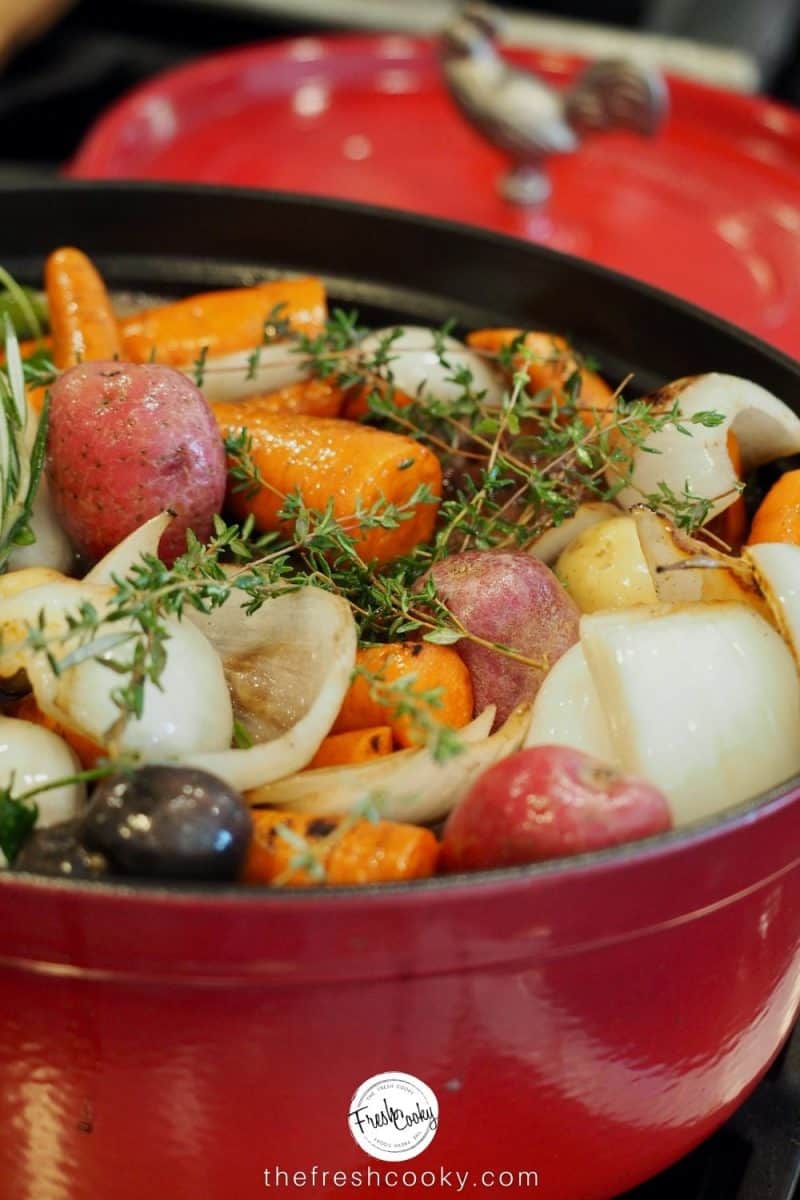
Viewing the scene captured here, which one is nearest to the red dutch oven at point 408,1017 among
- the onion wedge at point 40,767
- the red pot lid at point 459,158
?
the onion wedge at point 40,767

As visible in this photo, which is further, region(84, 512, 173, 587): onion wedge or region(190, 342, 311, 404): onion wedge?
region(190, 342, 311, 404): onion wedge

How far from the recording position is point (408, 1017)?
2.30ft

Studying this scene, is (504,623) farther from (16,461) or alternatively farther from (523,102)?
(523,102)

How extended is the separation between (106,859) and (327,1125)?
21 cm

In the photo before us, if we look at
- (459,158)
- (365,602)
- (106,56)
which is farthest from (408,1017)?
(106,56)

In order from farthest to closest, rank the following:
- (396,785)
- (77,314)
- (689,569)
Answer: (77,314)
(689,569)
(396,785)

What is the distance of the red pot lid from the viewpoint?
76.8 inches

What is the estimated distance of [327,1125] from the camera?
76cm

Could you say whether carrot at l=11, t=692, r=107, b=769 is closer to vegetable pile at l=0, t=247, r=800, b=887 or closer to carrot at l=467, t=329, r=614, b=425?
vegetable pile at l=0, t=247, r=800, b=887

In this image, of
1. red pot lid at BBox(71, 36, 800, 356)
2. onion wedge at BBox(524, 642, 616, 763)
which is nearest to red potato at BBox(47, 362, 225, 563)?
onion wedge at BBox(524, 642, 616, 763)

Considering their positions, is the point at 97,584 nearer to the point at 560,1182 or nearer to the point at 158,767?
the point at 158,767

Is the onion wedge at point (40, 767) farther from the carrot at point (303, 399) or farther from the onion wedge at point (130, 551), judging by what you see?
the carrot at point (303, 399)

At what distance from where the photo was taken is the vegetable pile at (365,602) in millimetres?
740

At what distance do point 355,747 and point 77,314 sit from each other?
597mm
